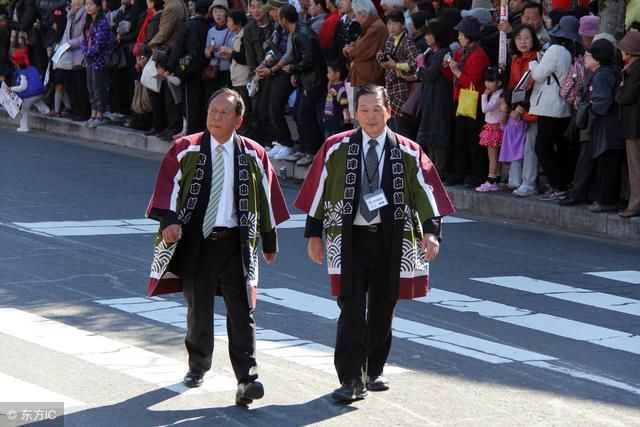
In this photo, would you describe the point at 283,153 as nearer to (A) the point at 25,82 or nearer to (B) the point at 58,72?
(B) the point at 58,72

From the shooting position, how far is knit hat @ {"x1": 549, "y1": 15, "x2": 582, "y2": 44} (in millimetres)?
14445

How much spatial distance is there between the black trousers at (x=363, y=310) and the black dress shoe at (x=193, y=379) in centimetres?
77

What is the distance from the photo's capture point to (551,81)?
47.0ft

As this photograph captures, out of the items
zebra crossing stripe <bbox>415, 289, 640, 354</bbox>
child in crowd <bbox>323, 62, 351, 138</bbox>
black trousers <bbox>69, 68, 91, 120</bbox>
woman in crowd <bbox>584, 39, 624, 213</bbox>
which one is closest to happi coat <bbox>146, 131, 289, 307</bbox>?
zebra crossing stripe <bbox>415, 289, 640, 354</bbox>

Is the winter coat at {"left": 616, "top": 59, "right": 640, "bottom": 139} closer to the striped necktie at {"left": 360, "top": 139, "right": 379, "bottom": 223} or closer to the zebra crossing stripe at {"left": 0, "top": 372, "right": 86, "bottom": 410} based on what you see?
the striped necktie at {"left": 360, "top": 139, "right": 379, "bottom": 223}

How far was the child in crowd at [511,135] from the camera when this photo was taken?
14.8 metres

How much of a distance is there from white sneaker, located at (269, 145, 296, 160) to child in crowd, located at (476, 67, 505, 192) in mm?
3109

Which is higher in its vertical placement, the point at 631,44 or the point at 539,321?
the point at 631,44

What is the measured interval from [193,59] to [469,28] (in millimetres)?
4847

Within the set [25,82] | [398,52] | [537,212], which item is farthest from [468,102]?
[25,82]

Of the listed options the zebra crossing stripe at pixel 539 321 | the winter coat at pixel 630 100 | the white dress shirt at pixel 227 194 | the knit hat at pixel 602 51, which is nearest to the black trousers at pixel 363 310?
the white dress shirt at pixel 227 194

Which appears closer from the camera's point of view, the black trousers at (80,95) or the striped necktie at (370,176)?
the striped necktie at (370,176)

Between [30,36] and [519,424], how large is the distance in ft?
58.5

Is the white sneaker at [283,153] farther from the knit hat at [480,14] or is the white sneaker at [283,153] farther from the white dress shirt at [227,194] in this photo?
the white dress shirt at [227,194]
